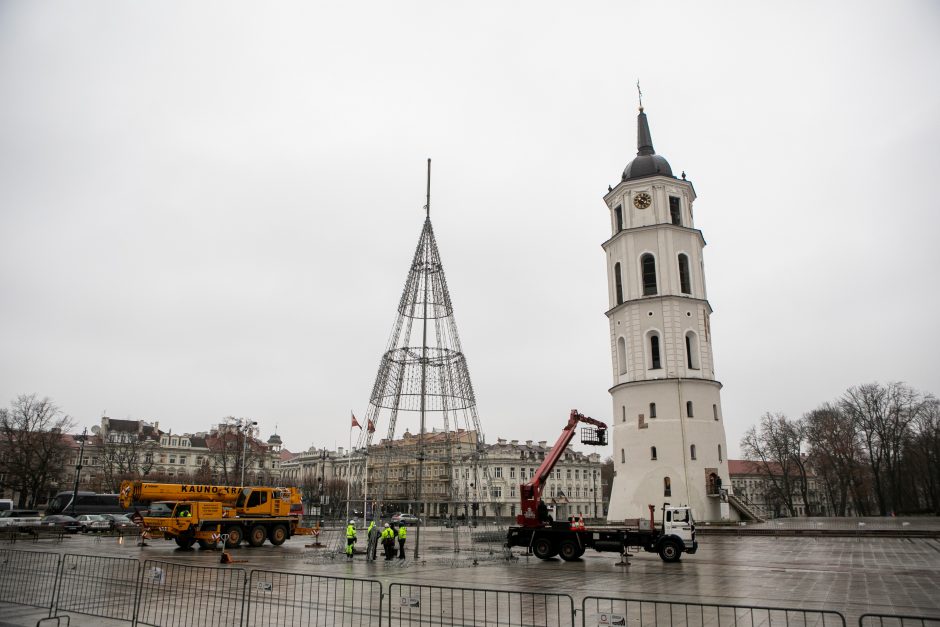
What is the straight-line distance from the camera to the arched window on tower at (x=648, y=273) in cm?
4625

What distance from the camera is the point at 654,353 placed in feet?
148

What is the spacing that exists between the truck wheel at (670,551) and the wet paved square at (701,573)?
714mm

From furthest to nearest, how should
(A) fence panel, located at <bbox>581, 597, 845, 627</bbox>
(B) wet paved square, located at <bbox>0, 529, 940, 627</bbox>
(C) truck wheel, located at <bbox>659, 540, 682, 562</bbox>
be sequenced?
1. (C) truck wheel, located at <bbox>659, 540, 682, 562</bbox>
2. (B) wet paved square, located at <bbox>0, 529, 940, 627</bbox>
3. (A) fence panel, located at <bbox>581, 597, 845, 627</bbox>

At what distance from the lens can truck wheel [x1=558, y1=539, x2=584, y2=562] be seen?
78.5ft

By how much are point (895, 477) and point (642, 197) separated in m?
41.2

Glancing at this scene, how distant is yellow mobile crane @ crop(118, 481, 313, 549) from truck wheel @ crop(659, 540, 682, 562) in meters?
17.6

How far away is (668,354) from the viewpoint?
4400cm

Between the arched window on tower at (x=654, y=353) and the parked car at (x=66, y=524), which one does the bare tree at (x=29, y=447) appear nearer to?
the parked car at (x=66, y=524)

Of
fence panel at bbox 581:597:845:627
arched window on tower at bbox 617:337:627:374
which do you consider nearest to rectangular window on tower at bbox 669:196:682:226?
arched window on tower at bbox 617:337:627:374

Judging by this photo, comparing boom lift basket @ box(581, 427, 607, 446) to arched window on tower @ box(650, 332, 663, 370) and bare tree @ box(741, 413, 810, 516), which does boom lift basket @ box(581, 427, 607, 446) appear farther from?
bare tree @ box(741, 413, 810, 516)

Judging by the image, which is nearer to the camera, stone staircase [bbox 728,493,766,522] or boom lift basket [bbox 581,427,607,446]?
boom lift basket [bbox 581,427,607,446]

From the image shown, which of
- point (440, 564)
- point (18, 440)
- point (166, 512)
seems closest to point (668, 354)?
point (440, 564)

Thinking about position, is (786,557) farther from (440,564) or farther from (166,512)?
(166,512)

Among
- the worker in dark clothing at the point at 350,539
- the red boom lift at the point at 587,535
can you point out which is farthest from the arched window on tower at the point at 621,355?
the worker in dark clothing at the point at 350,539
